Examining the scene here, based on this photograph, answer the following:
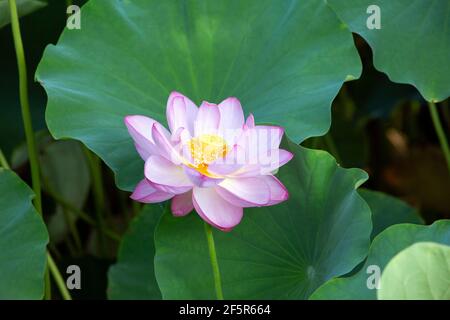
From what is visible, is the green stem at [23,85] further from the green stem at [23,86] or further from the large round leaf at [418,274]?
A: the large round leaf at [418,274]

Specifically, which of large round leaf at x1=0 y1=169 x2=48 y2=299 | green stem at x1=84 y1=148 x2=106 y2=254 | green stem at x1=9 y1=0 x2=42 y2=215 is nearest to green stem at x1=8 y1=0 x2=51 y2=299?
green stem at x1=9 y1=0 x2=42 y2=215

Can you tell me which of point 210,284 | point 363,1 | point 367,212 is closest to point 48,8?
point 363,1

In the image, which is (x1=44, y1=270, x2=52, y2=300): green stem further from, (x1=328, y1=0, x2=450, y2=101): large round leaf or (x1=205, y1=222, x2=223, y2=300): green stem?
(x1=328, y1=0, x2=450, y2=101): large round leaf

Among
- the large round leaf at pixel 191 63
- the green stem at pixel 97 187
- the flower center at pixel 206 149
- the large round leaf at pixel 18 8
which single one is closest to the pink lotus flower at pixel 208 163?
the flower center at pixel 206 149

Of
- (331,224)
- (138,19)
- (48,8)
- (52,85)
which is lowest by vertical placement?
(331,224)

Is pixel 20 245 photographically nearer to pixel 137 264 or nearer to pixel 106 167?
pixel 137 264

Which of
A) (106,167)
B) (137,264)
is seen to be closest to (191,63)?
(137,264)
